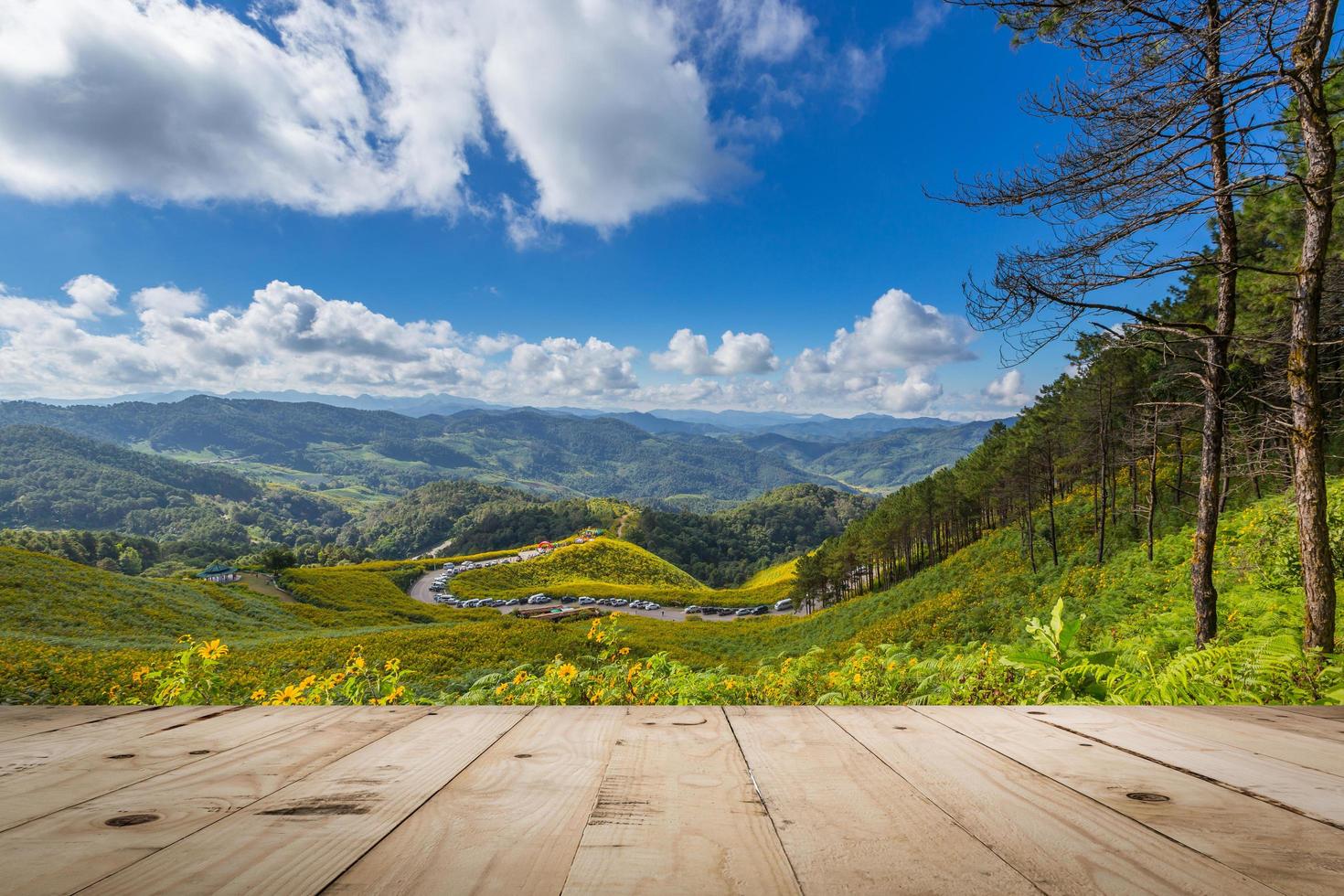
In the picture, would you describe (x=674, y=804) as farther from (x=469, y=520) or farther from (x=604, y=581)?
(x=469, y=520)

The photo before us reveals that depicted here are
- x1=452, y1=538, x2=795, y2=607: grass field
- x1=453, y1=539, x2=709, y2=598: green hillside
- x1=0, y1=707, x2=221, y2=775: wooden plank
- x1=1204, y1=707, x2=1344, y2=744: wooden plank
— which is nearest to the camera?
x1=0, y1=707, x2=221, y2=775: wooden plank

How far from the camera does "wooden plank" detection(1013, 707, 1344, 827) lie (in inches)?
56.7

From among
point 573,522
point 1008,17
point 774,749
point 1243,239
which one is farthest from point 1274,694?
point 573,522

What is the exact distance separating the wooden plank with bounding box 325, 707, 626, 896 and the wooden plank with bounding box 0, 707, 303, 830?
0.94 meters

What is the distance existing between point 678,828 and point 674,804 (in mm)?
158

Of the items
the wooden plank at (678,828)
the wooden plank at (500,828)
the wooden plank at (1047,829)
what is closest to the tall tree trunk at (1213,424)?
the wooden plank at (1047,829)

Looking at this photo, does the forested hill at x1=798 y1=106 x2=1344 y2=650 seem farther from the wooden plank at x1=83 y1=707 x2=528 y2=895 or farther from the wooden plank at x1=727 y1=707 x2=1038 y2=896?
the wooden plank at x1=83 y1=707 x2=528 y2=895

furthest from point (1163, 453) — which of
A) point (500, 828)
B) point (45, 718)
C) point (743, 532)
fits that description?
point (743, 532)

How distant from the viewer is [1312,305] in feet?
15.5

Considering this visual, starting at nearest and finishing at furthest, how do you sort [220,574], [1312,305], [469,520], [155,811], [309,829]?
[309,829] < [155,811] < [1312,305] < [220,574] < [469,520]

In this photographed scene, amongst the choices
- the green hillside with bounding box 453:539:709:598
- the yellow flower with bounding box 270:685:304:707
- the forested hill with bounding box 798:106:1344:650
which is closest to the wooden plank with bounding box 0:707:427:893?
the yellow flower with bounding box 270:685:304:707

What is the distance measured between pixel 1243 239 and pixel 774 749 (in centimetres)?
2216

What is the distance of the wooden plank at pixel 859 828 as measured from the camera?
1.01 metres

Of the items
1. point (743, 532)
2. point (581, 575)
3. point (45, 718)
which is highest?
point (45, 718)
